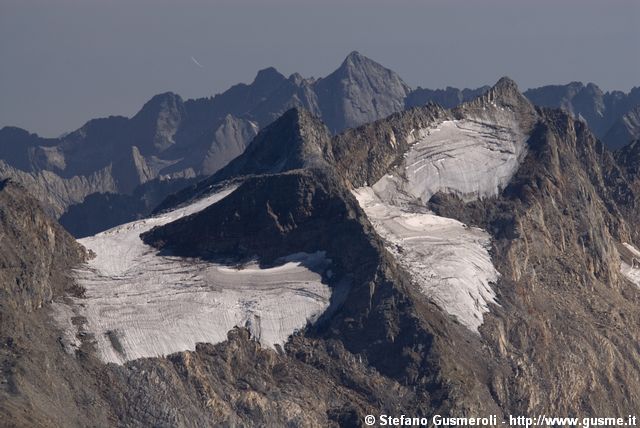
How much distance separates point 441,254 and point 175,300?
2602 centimetres

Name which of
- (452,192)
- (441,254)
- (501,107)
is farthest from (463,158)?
(441,254)

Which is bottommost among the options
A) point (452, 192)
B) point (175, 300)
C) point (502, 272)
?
point (175, 300)

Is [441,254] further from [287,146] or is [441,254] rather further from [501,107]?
[501,107]

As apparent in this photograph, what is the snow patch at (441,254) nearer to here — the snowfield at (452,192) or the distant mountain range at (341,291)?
the snowfield at (452,192)

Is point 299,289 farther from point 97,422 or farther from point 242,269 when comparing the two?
point 97,422

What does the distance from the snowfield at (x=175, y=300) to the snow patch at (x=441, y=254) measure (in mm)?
10707

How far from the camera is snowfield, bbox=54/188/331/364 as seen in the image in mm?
114188

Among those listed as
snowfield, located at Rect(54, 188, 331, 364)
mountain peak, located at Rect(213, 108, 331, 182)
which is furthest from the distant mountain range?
mountain peak, located at Rect(213, 108, 331, 182)

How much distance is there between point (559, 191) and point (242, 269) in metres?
40.9

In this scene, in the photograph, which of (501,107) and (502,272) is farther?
(501,107)

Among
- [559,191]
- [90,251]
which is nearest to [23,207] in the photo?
[90,251]

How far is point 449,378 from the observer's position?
119m

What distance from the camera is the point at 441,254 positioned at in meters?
139

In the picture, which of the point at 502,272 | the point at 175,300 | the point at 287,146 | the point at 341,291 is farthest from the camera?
the point at 287,146
